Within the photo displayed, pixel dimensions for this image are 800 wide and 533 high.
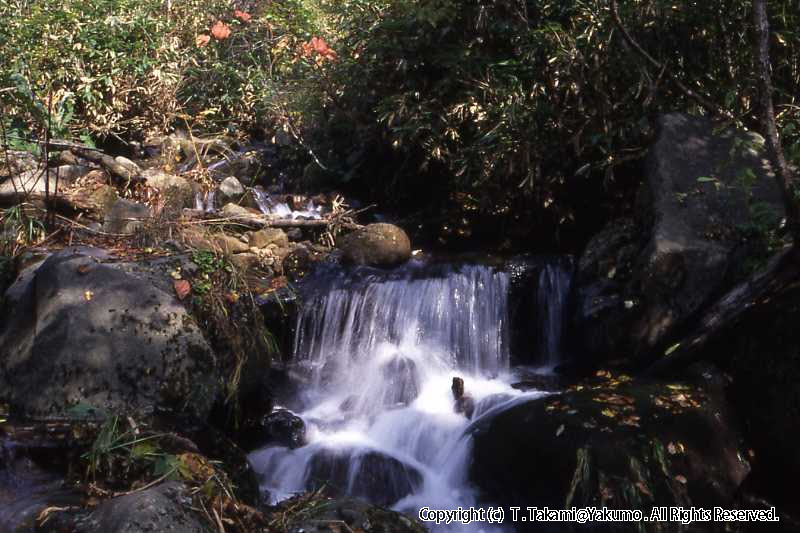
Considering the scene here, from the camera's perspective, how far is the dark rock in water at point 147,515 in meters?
3.11

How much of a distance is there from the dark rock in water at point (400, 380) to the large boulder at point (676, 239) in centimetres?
145

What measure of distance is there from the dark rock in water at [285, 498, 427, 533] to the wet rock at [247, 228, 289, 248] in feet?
13.2

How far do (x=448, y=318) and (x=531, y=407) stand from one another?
193 centimetres

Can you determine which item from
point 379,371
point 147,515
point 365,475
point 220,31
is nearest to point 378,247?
point 379,371

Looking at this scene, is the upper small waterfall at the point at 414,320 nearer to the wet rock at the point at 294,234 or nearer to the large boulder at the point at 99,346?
the wet rock at the point at 294,234

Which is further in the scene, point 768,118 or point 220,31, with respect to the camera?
point 220,31

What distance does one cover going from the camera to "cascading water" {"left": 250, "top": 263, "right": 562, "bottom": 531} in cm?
527

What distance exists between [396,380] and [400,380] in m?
0.03

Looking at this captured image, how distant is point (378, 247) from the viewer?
7.50m

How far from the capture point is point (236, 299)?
18.4 feet

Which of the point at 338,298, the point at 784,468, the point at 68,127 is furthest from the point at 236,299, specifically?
the point at 68,127

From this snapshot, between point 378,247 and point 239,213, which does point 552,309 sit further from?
point 239,213

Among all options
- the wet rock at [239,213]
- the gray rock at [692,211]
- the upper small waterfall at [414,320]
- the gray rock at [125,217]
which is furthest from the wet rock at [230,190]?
the gray rock at [692,211]

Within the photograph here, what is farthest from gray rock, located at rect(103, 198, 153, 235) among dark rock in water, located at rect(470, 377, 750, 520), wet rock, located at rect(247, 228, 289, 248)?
dark rock in water, located at rect(470, 377, 750, 520)
